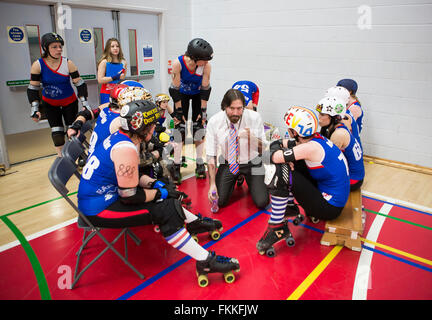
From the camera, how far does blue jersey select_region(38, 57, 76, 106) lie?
14.5ft

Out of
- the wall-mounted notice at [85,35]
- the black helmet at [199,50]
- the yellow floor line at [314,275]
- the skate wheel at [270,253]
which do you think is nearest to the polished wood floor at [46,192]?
the yellow floor line at [314,275]

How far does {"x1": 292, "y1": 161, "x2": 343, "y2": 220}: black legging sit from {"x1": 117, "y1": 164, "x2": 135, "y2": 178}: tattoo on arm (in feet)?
5.13

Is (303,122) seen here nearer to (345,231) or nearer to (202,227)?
(345,231)

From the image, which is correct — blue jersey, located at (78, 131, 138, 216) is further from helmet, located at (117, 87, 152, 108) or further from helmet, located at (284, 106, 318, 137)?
helmet, located at (284, 106, 318, 137)

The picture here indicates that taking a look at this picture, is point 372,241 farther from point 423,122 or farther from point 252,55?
point 252,55

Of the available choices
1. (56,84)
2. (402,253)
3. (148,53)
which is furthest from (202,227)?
(148,53)

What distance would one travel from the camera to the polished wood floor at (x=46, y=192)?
3549mm

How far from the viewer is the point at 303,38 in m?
6.11

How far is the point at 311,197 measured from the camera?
302 cm

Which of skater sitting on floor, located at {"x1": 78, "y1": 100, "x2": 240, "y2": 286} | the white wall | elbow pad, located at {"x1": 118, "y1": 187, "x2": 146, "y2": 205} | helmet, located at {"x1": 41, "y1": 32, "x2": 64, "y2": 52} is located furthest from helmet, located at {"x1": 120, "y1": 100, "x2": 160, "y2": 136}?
the white wall

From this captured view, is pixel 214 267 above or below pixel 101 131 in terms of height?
below

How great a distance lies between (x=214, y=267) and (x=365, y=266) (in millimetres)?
1431

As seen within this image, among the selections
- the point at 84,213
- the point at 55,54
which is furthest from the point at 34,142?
the point at 84,213

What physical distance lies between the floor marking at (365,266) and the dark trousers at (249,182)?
3.98ft
